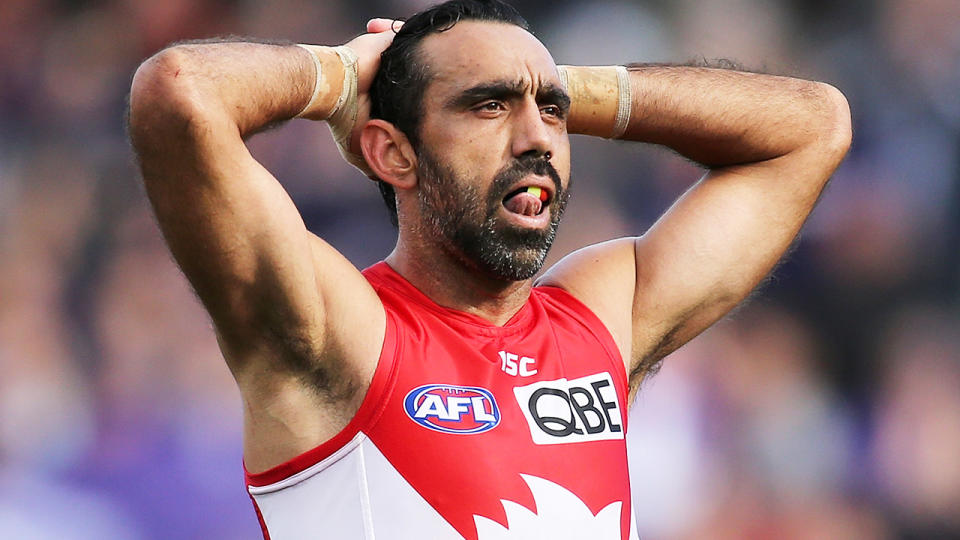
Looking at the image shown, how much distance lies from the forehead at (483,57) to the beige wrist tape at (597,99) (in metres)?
0.27

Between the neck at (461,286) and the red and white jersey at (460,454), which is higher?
the neck at (461,286)

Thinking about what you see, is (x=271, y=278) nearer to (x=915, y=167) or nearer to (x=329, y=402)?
(x=329, y=402)

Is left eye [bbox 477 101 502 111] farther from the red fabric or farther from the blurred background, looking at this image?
the blurred background

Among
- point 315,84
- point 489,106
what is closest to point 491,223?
point 489,106

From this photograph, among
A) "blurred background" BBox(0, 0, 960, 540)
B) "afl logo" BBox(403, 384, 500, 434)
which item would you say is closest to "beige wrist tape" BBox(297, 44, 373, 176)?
"afl logo" BBox(403, 384, 500, 434)

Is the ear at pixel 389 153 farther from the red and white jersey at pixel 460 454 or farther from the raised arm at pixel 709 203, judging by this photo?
the raised arm at pixel 709 203

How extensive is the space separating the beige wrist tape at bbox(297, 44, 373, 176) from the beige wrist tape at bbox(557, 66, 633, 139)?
0.65 meters

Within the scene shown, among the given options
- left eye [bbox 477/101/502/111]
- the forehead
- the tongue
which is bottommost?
the tongue

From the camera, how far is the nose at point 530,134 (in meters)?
3.21

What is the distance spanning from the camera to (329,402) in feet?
9.73

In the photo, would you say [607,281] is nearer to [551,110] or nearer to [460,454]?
[551,110]

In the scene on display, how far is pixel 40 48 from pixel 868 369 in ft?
15.3

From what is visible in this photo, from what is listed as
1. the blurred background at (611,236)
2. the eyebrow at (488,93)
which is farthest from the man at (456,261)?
the blurred background at (611,236)

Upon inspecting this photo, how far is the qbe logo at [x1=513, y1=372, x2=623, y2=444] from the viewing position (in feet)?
10.2
